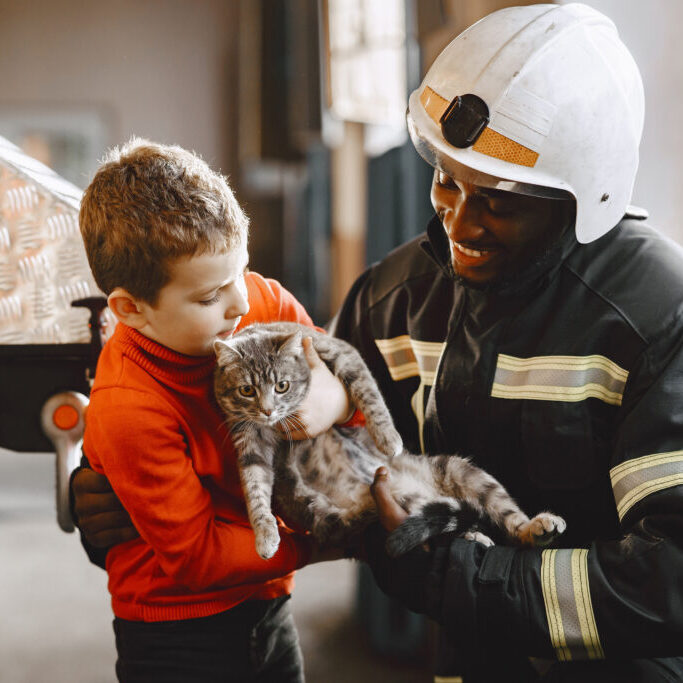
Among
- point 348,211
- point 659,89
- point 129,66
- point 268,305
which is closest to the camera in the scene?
point 268,305

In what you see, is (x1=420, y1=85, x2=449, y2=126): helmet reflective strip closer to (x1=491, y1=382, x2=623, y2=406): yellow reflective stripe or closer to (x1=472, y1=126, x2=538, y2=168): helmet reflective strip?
(x1=472, y1=126, x2=538, y2=168): helmet reflective strip

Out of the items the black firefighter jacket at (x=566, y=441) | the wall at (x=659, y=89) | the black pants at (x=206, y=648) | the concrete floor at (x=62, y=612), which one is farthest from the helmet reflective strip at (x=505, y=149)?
the concrete floor at (x=62, y=612)

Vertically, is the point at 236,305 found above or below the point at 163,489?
above

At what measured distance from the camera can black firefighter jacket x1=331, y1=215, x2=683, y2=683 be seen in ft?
3.27

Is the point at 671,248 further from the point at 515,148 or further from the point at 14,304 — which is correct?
the point at 14,304

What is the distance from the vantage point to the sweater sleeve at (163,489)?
3.38 feet

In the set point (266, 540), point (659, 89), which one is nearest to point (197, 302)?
point (266, 540)

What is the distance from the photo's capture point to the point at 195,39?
1978 mm

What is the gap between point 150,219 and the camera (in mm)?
1021

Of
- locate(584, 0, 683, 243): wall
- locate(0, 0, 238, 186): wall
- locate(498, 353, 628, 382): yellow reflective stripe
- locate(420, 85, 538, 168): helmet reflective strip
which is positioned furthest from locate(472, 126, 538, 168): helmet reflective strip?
locate(0, 0, 238, 186): wall

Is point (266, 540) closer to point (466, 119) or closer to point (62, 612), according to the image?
point (466, 119)

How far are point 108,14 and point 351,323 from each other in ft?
3.73

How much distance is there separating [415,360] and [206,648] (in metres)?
0.66

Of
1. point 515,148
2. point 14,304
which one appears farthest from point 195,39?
point 515,148
